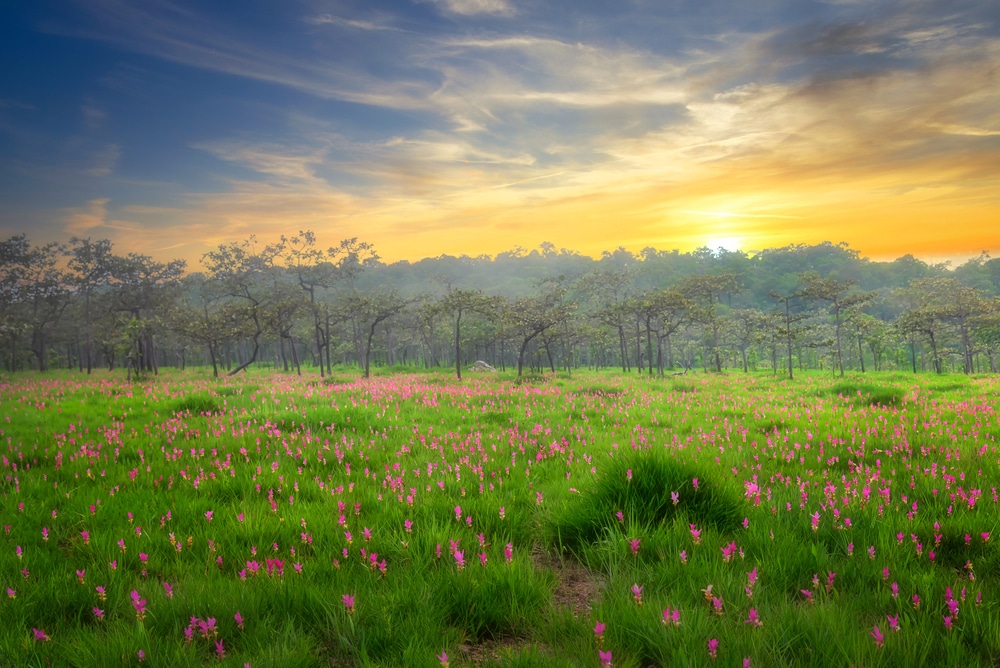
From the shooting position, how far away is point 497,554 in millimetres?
3586

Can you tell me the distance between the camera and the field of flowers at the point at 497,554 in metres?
2.41

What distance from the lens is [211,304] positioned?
103688mm

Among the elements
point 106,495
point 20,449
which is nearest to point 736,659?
point 106,495

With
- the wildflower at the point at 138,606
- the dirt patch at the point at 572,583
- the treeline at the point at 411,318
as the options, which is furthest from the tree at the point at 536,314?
the wildflower at the point at 138,606

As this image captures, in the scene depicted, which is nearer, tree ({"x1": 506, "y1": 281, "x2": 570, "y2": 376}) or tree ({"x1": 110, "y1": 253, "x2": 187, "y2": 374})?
tree ({"x1": 506, "y1": 281, "x2": 570, "y2": 376})

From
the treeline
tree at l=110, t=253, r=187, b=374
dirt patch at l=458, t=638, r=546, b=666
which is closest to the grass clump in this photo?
dirt patch at l=458, t=638, r=546, b=666

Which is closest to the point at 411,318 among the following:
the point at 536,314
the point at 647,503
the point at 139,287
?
the point at 139,287

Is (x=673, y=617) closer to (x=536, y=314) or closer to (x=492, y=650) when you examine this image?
(x=492, y=650)

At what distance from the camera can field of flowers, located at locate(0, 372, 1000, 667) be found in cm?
241

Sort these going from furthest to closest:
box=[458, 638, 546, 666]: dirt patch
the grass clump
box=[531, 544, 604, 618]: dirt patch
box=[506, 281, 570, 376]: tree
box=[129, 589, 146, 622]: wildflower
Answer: box=[506, 281, 570, 376]: tree, the grass clump, box=[531, 544, 604, 618]: dirt patch, box=[129, 589, 146, 622]: wildflower, box=[458, 638, 546, 666]: dirt patch

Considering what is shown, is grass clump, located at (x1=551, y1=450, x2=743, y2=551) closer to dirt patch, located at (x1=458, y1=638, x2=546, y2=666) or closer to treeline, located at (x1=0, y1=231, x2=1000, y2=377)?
dirt patch, located at (x1=458, y1=638, x2=546, y2=666)

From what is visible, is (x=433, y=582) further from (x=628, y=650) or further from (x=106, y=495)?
(x=106, y=495)

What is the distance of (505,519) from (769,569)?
86.2 inches

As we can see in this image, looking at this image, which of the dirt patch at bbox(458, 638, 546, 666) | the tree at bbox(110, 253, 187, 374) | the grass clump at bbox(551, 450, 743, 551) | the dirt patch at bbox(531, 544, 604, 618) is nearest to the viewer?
the dirt patch at bbox(458, 638, 546, 666)
